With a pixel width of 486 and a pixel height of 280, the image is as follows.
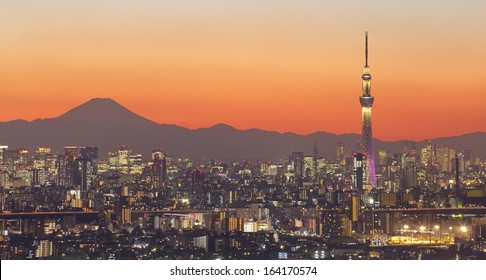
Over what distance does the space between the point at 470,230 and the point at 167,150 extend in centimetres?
448

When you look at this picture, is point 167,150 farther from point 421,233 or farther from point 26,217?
point 421,233

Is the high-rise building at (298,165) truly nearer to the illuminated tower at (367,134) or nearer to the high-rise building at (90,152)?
the illuminated tower at (367,134)

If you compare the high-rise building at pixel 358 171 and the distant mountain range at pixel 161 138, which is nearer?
the distant mountain range at pixel 161 138

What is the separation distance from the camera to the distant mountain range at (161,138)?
48.5ft

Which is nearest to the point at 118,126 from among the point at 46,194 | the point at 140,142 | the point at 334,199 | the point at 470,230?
the point at 140,142

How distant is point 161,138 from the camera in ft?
52.9

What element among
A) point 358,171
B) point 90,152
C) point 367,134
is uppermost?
point 367,134

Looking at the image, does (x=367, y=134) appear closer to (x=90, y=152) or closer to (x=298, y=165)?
(x=298, y=165)

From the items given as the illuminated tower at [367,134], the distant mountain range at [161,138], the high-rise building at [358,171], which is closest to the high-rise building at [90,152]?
the distant mountain range at [161,138]

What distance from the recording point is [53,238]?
41.2ft

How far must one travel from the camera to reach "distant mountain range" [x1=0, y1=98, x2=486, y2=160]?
14789mm

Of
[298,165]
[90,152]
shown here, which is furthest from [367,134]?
[90,152]

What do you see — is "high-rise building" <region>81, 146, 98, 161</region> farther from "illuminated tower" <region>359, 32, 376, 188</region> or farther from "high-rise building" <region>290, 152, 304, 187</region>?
"illuminated tower" <region>359, 32, 376, 188</region>

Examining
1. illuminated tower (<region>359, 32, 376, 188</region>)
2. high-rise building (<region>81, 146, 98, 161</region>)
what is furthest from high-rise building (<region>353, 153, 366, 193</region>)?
high-rise building (<region>81, 146, 98, 161</region>)
